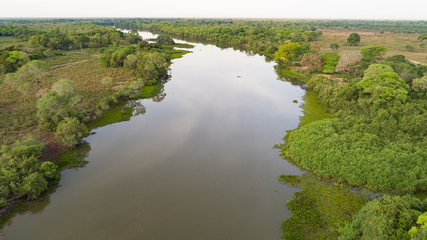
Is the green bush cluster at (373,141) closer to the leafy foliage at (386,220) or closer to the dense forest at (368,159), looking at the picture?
the dense forest at (368,159)

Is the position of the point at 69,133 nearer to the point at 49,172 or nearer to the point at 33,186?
the point at 49,172

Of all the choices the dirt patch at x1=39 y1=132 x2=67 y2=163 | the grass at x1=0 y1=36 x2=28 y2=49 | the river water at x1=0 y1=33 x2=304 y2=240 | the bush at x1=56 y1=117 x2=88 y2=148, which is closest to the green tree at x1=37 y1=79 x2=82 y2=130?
the dirt patch at x1=39 y1=132 x2=67 y2=163

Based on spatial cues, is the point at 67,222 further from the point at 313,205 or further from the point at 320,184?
the point at 320,184

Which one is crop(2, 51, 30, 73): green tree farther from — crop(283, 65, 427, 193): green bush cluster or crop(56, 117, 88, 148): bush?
crop(283, 65, 427, 193): green bush cluster

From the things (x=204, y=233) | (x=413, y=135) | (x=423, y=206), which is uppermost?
(x=413, y=135)

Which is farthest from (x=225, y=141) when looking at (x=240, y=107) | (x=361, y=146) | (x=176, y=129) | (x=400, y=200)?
(x=400, y=200)

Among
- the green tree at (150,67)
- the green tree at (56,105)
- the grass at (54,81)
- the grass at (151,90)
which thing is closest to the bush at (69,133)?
the green tree at (56,105)

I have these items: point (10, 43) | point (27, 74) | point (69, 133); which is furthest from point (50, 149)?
point (10, 43)
